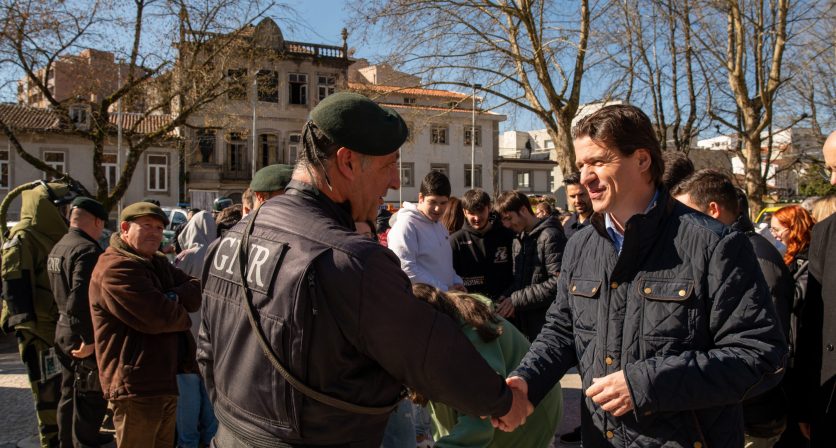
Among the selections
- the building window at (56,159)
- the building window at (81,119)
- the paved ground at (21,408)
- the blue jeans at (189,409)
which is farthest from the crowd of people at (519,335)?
the building window at (56,159)

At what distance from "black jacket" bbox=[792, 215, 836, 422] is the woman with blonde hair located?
117 centimetres

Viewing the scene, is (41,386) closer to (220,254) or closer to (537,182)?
(220,254)

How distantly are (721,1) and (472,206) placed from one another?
1288 cm

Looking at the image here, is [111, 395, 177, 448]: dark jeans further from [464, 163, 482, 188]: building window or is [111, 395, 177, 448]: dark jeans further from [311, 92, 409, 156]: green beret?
[464, 163, 482, 188]: building window

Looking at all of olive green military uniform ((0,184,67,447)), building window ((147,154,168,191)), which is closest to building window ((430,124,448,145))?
building window ((147,154,168,191))

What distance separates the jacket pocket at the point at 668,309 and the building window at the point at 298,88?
4147cm

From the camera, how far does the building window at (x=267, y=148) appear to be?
4059 centimetres

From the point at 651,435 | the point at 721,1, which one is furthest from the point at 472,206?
the point at 721,1

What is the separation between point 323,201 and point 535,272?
390cm

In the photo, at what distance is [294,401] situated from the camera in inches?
68.2

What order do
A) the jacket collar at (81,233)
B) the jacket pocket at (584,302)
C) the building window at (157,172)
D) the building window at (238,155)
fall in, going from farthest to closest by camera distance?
the building window at (238,155)
the building window at (157,172)
the jacket collar at (81,233)
the jacket pocket at (584,302)

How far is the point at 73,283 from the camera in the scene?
4289 millimetres

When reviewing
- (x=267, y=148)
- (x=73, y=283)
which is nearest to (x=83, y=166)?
(x=267, y=148)

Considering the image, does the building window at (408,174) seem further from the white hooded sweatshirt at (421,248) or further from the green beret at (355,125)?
the green beret at (355,125)
